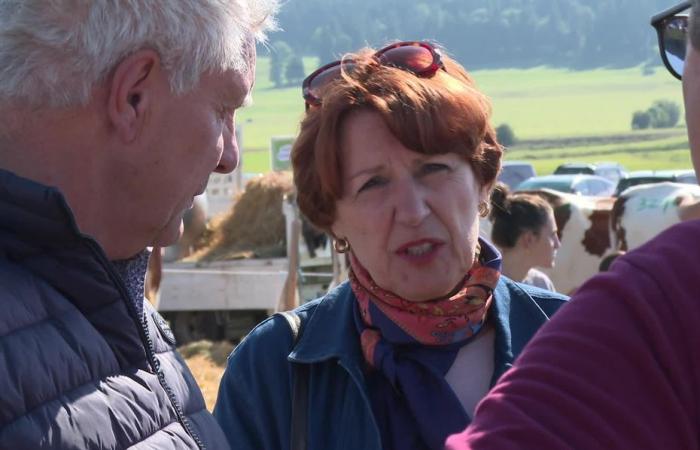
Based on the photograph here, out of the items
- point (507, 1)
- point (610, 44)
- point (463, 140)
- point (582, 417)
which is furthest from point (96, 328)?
point (507, 1)

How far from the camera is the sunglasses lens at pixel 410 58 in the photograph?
2.68m

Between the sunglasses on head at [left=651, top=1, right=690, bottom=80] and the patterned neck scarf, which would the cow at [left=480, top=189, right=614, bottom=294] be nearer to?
the patterned neck scarf

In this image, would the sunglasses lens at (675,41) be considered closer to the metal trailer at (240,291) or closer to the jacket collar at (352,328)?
the jacket collar at (352,328)

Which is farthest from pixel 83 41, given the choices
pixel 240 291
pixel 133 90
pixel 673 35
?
pixel 240 291

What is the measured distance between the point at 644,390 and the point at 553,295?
5.33ft

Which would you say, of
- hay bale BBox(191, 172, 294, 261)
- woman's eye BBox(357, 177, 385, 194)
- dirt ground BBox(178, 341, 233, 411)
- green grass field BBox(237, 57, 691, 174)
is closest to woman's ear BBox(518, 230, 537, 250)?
woman's eye BBox(357, 177, 385, 194)

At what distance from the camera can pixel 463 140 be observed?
2.63 meters

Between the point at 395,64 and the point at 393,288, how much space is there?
0.57 meters

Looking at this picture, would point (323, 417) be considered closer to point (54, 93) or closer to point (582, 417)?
point (54, 93)

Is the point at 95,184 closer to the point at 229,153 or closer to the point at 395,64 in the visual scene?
the point at 229,153

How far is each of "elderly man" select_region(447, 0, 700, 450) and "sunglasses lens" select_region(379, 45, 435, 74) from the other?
63.1 inches

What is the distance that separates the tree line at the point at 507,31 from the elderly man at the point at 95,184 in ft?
340

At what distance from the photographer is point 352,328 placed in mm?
2600

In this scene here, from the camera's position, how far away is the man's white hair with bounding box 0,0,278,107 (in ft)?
5.17
